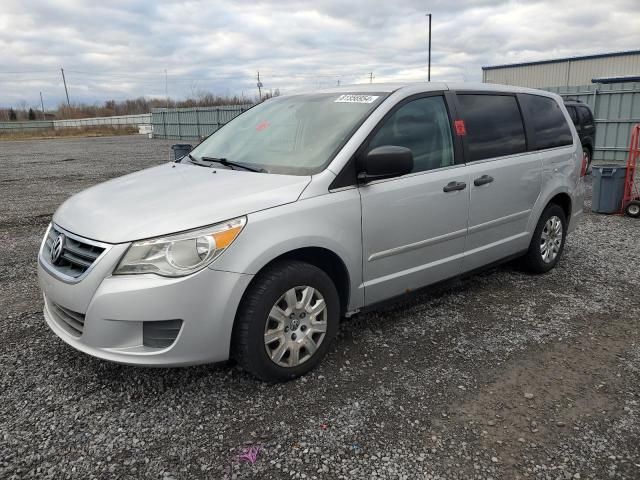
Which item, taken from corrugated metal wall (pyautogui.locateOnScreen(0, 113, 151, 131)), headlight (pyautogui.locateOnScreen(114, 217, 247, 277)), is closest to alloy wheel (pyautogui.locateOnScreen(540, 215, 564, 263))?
headlight (pyautogui.locateOnScreen(114, 217, 247, 277))

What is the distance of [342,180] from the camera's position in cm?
315

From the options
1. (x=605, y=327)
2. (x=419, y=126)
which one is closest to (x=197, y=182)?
(x=419, y=126)

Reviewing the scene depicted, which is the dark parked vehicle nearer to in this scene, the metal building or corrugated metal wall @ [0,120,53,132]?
the metal building

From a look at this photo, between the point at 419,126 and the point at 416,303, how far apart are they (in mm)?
1504

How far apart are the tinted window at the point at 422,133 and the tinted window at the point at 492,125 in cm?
25

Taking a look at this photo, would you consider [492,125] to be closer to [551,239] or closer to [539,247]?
[539,247]

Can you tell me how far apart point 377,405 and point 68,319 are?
1.78 m

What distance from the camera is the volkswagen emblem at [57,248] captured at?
2890mm

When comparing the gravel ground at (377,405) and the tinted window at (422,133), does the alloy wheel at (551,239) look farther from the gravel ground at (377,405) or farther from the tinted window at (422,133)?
the tinted window at (422,133)

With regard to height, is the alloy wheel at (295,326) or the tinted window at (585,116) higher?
the tinted window at (585,116)

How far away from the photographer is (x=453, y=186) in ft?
12.3

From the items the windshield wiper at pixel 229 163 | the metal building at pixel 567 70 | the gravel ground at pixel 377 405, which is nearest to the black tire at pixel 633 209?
the gravel ground at pixel 377 405

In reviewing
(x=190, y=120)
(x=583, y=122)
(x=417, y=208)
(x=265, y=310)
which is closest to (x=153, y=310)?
(x=265, y=310)

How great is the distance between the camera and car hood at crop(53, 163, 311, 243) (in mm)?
2668
